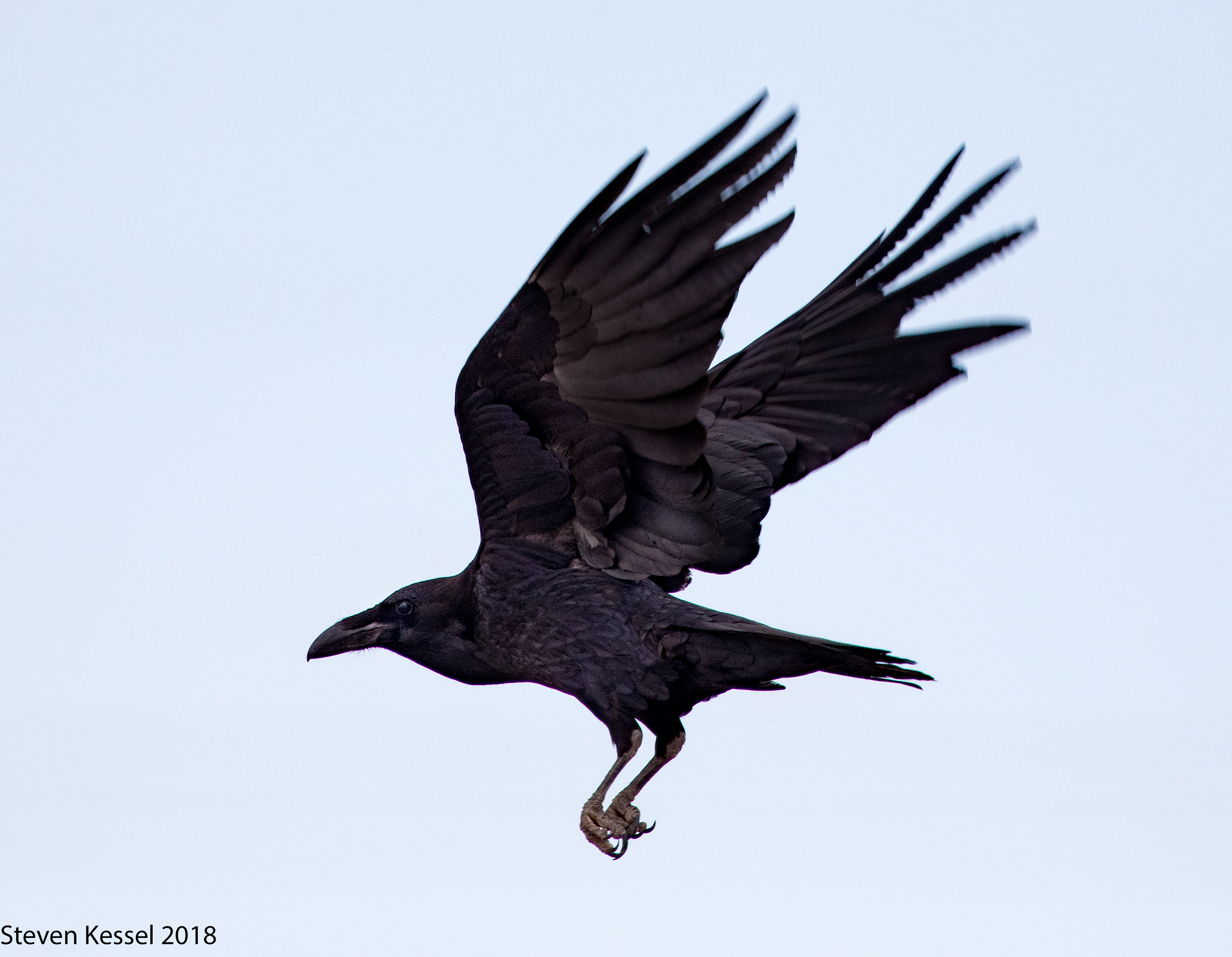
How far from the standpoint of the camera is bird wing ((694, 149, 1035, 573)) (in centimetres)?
634

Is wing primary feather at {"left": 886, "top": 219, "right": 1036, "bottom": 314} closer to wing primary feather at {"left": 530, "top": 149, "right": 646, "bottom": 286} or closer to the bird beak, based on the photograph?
wing primary feather at {"left": 530, "top": 149, "right": 646, "bottom": 286}

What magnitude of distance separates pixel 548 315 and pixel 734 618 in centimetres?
150

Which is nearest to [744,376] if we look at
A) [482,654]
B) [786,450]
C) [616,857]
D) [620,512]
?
[786,450]

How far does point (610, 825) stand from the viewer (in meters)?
6.12

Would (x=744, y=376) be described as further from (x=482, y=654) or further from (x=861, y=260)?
(x=482, y=654)

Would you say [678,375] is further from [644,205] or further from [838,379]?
[838,379]

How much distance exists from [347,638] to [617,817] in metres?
1.41

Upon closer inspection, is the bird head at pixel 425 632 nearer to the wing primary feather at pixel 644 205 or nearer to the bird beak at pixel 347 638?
the bird beak at pixel 347 638

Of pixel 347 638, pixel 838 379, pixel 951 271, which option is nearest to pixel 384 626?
pixel 347 638

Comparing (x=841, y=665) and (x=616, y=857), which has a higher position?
(x=841, y=665)

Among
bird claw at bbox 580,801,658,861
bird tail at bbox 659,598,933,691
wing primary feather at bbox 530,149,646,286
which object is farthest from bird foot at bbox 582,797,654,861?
wing primary feather at bbox 530,149,646,286

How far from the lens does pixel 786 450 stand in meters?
6.51

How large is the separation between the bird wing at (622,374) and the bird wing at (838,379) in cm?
43

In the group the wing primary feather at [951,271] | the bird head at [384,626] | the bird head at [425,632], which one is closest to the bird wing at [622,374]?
the bird head at [425,632]
